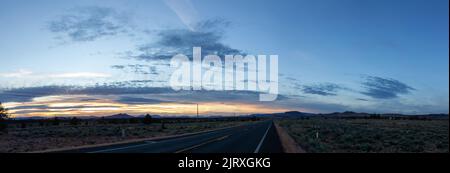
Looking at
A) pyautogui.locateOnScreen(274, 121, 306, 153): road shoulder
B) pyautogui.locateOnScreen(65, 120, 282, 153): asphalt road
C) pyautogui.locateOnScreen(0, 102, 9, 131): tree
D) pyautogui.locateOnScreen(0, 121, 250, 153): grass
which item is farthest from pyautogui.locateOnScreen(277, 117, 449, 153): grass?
pyautogui.locateOnScreen(0, 102, 9, 131): tree

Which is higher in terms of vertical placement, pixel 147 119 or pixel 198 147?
pixel 198 147

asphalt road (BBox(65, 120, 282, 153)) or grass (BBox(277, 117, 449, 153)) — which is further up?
asphalt road (BBox(65, 120, 282, 153))

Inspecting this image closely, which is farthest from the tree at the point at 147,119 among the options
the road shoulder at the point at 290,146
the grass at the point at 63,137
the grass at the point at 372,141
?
the road shoulder at the point at 290,146

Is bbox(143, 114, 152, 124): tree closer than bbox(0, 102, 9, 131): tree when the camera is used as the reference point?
No

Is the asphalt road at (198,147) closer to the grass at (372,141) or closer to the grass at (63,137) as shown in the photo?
the grass at (372,141)

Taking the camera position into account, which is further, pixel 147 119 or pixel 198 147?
pixel 147 119

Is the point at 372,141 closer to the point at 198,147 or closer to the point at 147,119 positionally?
the point at 198,147

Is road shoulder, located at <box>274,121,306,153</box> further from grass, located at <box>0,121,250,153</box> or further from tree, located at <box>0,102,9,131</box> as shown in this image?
tree, located at <box>0,102,9,131</box>

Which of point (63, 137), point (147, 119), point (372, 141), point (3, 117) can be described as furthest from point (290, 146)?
point (147, 119)
